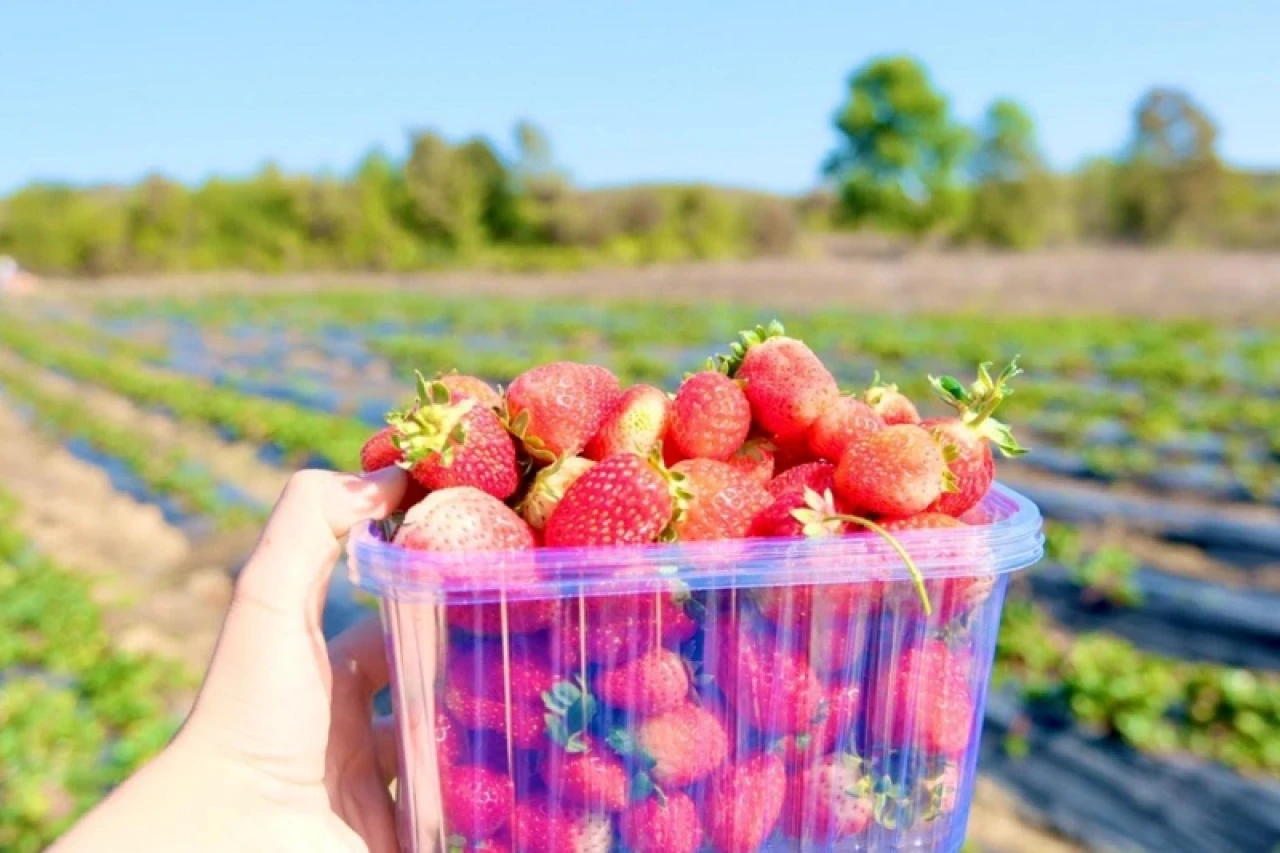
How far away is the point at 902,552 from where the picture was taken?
1070mm

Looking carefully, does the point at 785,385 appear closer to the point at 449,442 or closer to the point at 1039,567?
the point at 449,442

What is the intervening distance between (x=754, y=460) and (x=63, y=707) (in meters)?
4.11

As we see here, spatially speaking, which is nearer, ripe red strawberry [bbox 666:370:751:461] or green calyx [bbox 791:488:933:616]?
green calyx [bbox 791:488:933:616]

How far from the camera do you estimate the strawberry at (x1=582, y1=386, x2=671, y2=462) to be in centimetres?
128

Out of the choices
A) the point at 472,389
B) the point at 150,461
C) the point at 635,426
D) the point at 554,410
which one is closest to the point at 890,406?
the point at 635,426

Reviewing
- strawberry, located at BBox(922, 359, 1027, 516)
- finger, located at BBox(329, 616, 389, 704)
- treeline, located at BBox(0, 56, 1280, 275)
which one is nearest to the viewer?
strawberry, located at BBox(922, 359, 1027, 516)

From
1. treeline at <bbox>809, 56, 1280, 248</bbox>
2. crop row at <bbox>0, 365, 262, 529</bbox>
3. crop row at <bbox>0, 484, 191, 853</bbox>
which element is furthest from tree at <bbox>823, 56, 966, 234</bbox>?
crop row at <bbox>0, 484, 191, 853</bbox>

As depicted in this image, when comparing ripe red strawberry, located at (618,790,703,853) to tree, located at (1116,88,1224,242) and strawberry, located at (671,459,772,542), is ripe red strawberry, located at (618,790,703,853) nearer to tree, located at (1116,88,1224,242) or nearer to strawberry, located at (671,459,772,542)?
strawberry, located at (671,459,772,542)

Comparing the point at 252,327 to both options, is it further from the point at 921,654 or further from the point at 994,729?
the point at 921,654

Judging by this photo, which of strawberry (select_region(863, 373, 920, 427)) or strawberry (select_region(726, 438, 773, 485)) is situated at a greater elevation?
strawberry (select_region(863, 373, 920, 427))

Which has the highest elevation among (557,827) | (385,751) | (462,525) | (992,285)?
(462,525)

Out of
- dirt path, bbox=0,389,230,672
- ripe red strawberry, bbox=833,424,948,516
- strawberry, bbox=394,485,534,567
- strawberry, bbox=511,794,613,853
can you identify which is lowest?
dirt path, bbox=0,389,230,672

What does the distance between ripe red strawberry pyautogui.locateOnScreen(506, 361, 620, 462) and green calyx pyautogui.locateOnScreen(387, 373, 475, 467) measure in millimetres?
102

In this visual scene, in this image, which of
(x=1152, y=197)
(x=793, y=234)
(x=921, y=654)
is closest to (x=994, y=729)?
(x=921, y=654)
